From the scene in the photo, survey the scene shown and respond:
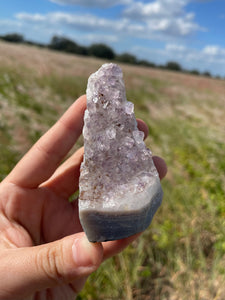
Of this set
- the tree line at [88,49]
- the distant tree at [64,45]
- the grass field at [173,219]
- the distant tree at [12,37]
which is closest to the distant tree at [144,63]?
the tree line at [88,49]

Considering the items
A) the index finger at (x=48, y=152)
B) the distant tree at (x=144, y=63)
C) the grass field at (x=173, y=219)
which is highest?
the distant tree at (x=144, y=63)

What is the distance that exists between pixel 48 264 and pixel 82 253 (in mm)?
165

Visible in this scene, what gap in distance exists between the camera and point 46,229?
189cm

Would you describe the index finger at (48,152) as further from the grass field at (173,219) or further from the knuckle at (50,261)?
the grass field at (173,219)

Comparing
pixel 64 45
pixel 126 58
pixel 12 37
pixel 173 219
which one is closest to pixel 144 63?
pixel 126 58

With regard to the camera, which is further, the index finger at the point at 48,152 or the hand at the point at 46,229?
the index finger at the point at 48,152

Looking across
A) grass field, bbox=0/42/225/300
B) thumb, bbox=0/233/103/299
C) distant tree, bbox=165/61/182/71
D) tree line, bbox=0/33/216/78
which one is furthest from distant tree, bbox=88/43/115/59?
thumb, bbox=0/233/103/299

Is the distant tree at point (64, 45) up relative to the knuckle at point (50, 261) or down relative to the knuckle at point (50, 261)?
up

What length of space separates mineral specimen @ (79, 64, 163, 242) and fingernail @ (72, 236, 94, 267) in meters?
0.06

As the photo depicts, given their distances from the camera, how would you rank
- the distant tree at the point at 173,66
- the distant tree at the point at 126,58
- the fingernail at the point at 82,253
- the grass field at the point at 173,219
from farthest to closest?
the distant tree at the point at 173,66, the distant tree at the point at 126,58, the grass field at the point at 173,219, the fingernail at the point at 82,253

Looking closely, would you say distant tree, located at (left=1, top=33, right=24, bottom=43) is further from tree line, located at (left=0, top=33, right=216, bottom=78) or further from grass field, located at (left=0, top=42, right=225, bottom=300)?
grass field, located at (left=0, top=42, right=225, bottom=300)

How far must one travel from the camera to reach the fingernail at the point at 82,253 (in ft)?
4.02

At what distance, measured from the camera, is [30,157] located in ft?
6.15

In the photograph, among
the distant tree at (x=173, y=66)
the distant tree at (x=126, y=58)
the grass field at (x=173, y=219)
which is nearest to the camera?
the grass field at (x=173, y=219)
